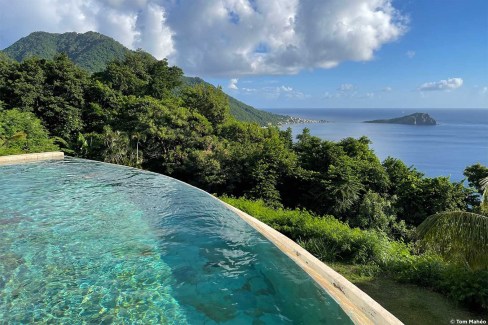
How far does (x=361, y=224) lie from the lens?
16000 mm

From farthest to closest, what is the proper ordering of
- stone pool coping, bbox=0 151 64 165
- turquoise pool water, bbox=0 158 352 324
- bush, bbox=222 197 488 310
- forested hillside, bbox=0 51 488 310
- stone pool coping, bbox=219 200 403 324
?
1. stone pool coping, bbox=0 151 64 165
2. forested hillside, bbox=0 51 488 310
3. bush, bbox=222 197 488 310
4. turquoise pool water, bbox=0 158 352 324
5. stone pool coping, bbox=219 200 403 324

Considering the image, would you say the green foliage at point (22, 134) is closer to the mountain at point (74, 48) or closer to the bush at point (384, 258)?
the bush at point (384, 258)

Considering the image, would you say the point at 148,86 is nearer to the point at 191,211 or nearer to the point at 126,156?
the point at 126,156

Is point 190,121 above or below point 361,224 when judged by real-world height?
above

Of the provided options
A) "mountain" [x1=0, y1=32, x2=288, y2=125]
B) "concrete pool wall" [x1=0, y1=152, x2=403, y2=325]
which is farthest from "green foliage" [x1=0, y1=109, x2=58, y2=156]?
"mountain" [x1=0, y1=32, x2=288, y2=125]

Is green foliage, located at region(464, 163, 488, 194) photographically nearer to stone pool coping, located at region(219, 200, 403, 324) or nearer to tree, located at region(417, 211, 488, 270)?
tree, located at region(417, 211, 488, 270)

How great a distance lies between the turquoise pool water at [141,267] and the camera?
16.0ft

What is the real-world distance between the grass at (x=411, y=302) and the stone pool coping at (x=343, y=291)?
972mm

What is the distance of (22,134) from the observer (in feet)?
66.9

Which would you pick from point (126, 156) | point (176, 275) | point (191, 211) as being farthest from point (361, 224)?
point (126, 156)

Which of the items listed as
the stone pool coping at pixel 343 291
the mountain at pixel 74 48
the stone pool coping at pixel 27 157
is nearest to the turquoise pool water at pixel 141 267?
the stone pool coping at pixel 343 291

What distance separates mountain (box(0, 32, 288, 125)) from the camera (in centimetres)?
7469

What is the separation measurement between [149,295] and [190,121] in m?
18.2

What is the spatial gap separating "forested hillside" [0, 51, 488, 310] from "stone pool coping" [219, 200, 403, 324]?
129 centimetres
